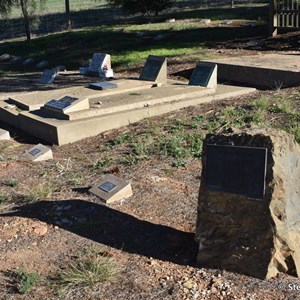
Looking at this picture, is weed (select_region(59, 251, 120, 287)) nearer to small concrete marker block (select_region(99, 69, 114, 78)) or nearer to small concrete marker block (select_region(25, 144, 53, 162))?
small concrete marker block (select_region(25, 144, 53, 162))

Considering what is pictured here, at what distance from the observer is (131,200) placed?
5949 millimetres

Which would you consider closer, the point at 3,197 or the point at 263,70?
the point at 3,197

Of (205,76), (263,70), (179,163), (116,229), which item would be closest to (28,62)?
(205,76)

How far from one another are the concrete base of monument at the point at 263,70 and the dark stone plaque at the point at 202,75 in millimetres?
947

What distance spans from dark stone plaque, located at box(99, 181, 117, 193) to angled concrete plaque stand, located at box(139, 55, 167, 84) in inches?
243

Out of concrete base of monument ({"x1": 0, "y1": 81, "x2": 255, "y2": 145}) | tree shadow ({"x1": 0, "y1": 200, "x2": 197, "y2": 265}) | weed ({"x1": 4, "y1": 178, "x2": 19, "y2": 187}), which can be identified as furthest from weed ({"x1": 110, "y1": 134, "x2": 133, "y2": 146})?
tree shadow ({"x1": 0, "y1": 200, "x2": 197, "y2": 265})

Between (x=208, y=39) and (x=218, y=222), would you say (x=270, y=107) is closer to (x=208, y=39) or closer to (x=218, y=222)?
(x=218, y=222)

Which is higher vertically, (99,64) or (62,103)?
(62,103)

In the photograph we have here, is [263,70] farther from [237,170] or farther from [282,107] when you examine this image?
[237,170]

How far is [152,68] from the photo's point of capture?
12.4m

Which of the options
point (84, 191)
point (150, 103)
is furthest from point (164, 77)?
point (84, 191)

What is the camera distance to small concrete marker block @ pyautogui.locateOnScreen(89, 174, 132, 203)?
5926 millimetres

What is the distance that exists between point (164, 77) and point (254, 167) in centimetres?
817

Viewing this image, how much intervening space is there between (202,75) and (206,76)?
Answer: 154mm
